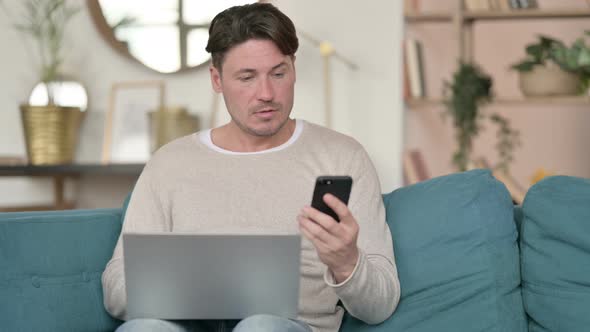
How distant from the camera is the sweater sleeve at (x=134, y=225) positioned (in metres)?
1.83

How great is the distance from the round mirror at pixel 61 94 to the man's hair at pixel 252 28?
2488 millimetres

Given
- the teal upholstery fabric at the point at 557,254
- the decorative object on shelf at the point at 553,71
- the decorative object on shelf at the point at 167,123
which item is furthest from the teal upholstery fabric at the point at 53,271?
the decorative object on shelf at the point at 553,71

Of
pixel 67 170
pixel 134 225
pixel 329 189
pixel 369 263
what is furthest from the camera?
pixel 67 170

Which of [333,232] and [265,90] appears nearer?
[333,232]

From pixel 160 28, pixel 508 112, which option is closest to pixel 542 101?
pixel 508 112

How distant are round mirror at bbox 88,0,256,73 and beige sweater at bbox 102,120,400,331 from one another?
245 centimetres

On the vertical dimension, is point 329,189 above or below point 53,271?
above

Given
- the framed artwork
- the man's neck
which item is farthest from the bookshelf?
the man's neck

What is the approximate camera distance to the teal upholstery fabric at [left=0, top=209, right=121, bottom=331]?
186 cm

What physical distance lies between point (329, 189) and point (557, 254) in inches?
23.1

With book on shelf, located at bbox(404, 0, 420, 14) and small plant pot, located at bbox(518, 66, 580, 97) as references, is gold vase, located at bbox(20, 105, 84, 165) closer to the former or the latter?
book on shelf, located at bbox(404, 0, 420, 14)

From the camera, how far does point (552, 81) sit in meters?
4.01

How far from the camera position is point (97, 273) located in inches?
78.5

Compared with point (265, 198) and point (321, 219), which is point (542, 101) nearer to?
point (265, 198)
